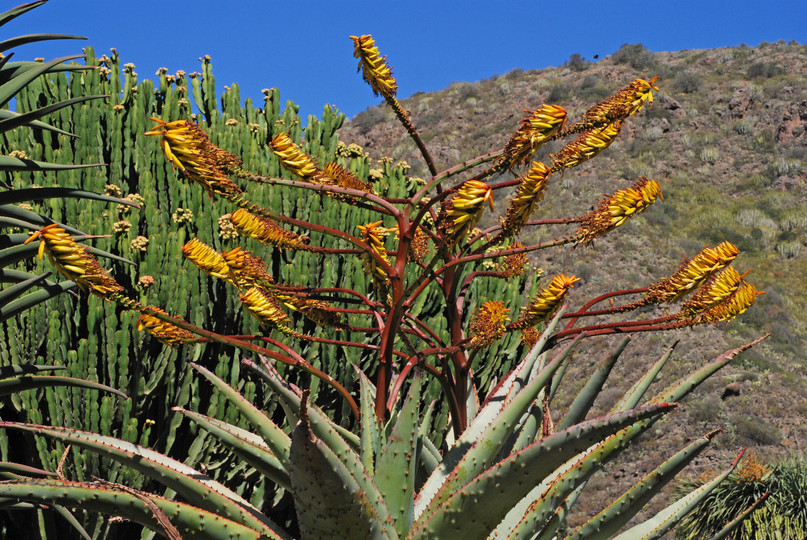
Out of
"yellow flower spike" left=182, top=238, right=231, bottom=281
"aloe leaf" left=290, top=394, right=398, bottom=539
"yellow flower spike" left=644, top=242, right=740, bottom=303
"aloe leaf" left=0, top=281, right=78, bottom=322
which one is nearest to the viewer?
"aloe leaf" left=290, top=394, right=398, bottom=539

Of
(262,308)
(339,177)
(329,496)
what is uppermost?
(339,177)

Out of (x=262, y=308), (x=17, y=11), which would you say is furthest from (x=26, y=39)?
(x=262, y=308)

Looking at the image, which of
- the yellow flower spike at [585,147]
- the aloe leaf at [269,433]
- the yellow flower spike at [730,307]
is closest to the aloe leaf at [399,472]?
the aloe leaf at [269,433]

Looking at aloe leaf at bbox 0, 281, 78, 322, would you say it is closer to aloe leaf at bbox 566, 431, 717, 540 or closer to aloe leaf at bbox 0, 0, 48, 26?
aloe leaf at bbox 0, 0, 48, 26

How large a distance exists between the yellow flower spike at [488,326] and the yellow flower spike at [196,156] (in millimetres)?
816

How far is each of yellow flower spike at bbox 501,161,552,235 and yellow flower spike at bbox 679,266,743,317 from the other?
2.01 ft

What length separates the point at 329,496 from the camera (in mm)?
1663

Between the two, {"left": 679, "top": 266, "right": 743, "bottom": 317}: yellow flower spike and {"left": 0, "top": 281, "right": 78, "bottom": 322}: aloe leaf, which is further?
{"left": 0, "top": 281, "right": 78, "bottom": 322}: aloe leaf

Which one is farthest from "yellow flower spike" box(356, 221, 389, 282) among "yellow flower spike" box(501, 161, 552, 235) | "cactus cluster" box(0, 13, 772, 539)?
"yellow flower spike" box(501, 161, 552, 235)

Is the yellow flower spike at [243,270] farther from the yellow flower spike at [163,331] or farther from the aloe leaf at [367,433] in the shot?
the aloe leaf at [367,433]

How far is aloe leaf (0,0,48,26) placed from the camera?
283 cm

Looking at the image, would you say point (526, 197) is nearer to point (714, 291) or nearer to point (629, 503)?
point (714, 291)

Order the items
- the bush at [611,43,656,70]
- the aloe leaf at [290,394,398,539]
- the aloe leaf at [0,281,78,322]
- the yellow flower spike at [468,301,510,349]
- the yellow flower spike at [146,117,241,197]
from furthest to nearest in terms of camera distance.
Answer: the bush at [611,43,656,70]
the aloe leaf at [0,281,78,322]
the yellow flower spike at [468,301,510,349]
the yellow flower spike at [146,117,241,197]
the aloe leaf at [290,394,398,539]

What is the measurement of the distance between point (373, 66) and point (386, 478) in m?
1.05
